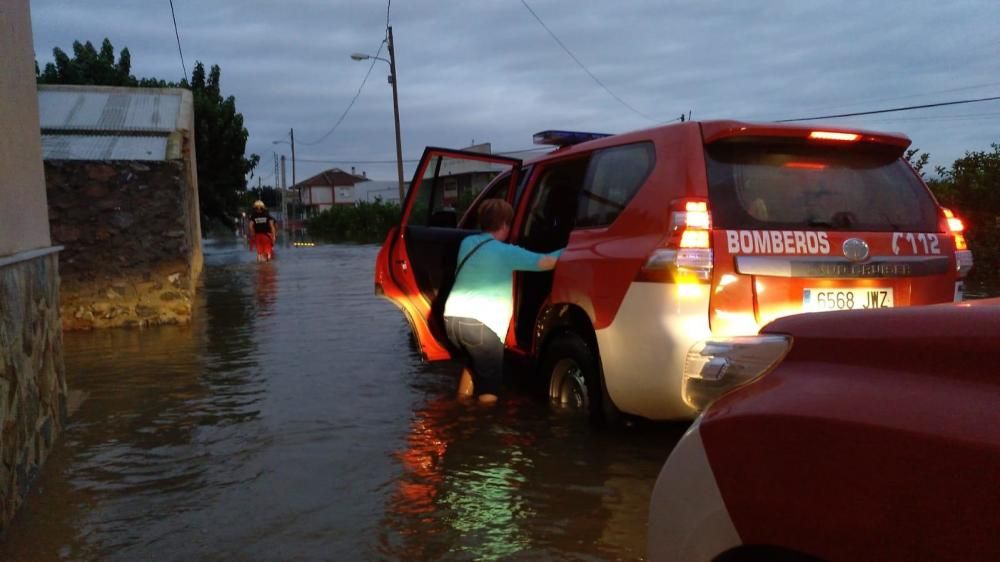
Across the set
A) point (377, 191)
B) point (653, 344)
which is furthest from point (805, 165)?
point (377, 191)

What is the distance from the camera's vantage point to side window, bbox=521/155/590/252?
636 cm

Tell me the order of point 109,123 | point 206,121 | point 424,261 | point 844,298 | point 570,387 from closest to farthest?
point 844,298 < point 570,387 < point 424,261 < point 109,123 < point 206,121

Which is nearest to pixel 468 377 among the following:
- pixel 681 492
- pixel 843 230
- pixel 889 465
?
pixel 843 230

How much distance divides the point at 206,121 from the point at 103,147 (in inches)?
1121

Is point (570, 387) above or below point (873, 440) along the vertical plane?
A: below

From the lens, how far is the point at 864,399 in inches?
74.1

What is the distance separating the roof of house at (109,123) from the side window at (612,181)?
757 centimetres

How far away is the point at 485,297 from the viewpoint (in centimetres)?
608

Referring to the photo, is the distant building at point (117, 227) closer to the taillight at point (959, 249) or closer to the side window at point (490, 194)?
the side window at point (490, 194)

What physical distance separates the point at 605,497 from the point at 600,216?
1.65m

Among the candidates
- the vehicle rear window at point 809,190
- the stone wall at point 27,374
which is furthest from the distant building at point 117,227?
the vehicle rear window at point 809,190

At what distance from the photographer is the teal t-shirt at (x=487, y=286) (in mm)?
5930

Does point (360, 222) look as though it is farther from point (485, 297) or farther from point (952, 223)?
point (952, 223)

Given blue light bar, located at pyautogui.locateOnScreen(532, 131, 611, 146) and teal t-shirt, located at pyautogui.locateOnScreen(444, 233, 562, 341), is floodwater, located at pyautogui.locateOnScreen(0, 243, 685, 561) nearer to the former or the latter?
teal t-shirt, located at pyautogui.locateOnScreen(444, 233, 562, 341)
